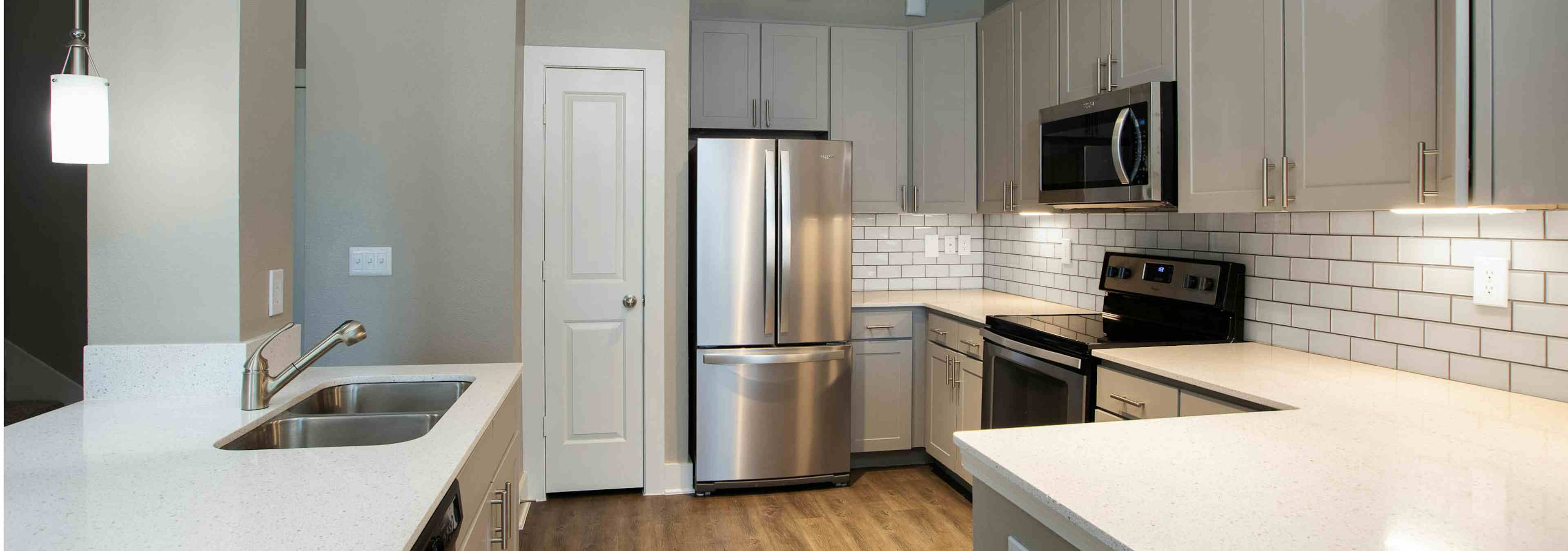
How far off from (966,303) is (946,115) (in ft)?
2.87

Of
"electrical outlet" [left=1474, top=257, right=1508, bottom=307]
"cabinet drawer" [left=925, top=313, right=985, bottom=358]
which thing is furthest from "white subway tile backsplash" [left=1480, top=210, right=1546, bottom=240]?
"cabinet drawer" [left=925, top=313, right=985, bottom=358]

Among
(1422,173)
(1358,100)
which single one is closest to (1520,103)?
(1422,173)

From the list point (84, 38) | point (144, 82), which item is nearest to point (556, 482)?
point (144, 82)

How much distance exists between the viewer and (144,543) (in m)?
1.11

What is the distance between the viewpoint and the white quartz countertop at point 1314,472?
1129mm

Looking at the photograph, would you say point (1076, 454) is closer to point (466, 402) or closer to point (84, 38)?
point (466, 402)

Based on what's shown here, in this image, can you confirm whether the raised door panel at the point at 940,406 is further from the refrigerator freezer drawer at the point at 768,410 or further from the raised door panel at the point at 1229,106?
the raised door panel at the point at 1229,106

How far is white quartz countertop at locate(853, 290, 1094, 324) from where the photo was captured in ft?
11.8

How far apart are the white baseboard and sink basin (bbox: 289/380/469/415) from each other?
1619mm

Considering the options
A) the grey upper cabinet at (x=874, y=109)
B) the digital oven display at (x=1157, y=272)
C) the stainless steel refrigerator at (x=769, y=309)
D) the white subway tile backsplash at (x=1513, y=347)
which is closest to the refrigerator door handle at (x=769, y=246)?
the stainless steel refrigerator at (x=769, y=309)

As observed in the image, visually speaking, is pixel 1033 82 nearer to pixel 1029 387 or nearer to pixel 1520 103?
pixel 1029 387

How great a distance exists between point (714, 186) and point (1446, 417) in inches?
96.6

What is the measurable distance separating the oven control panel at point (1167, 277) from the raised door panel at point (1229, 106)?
0.30m

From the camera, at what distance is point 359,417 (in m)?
1.92
